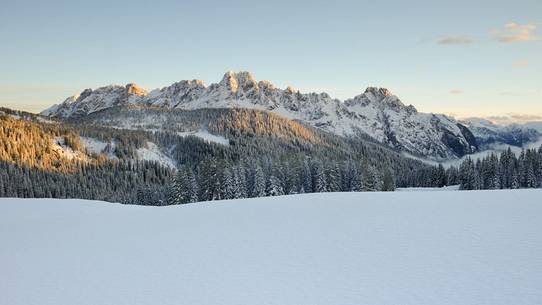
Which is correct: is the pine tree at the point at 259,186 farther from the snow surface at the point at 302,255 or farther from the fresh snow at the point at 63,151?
the fresh snow at the point at 63,151

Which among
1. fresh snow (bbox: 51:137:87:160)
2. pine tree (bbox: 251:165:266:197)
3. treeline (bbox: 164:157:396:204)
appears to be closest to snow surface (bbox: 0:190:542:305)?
treeline (bbox: 164:157:396:204)

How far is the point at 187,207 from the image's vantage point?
32.7m

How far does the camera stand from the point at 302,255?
16875 mm

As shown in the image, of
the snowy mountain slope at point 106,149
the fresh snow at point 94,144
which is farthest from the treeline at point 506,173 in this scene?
the fresh snow at point 94,144

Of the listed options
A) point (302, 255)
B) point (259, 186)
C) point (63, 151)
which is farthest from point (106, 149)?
point (302, 255)

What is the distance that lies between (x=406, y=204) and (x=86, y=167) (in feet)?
557

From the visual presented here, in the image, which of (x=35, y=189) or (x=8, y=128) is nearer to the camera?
(x=35, y=189)

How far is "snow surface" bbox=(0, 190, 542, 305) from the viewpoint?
12.9 metres

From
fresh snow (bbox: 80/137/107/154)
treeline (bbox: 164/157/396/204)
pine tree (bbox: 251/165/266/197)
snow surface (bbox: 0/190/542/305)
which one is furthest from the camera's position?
fresh snow (bbox: 80/137/107/154)

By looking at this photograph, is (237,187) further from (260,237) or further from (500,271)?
(500,271)

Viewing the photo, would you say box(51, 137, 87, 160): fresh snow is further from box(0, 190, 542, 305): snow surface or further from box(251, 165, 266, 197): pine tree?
box(0, 190, 542, 305): snow surface

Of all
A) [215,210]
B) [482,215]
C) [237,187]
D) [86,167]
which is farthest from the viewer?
[86,167]

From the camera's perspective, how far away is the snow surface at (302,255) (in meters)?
12.9

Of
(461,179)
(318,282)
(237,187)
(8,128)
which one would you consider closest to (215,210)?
(318,282)
